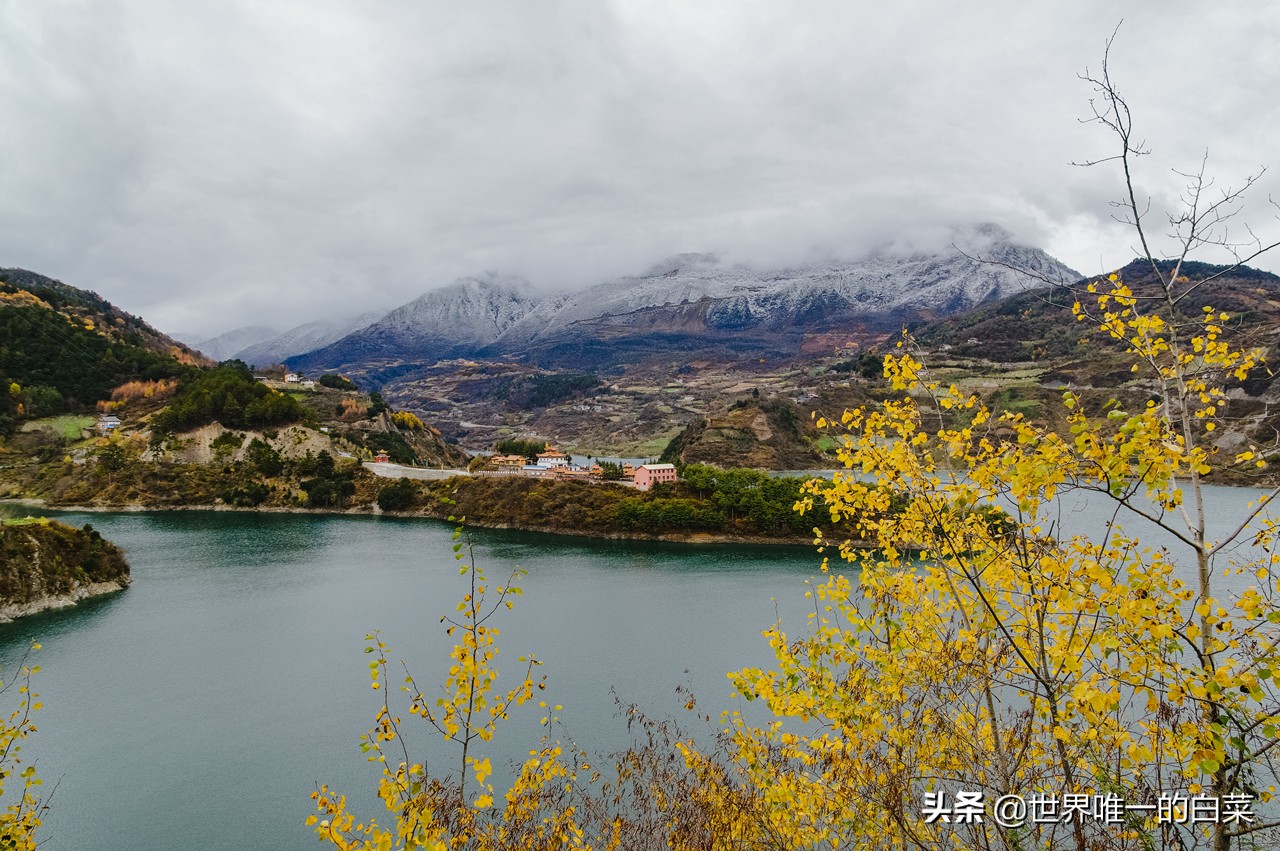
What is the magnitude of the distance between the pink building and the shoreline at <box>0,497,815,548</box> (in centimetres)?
663

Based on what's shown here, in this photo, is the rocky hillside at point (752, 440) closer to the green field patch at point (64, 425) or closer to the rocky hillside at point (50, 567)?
the rocky hillside at point (50, 567)

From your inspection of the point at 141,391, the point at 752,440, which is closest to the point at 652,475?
the point at 752,440

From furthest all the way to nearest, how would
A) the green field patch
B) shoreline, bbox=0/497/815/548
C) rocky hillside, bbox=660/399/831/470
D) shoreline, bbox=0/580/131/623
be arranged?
rocky hillside, bbox=660/399/831/470
the green field patch
shoreline, bbox=0/497/815/548
shoreline, bbox=0/580/131/623

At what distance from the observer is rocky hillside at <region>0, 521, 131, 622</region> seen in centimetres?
2833

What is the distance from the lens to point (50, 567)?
30.1 meters

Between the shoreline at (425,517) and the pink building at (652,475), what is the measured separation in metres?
6.63

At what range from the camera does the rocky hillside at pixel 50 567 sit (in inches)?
1115

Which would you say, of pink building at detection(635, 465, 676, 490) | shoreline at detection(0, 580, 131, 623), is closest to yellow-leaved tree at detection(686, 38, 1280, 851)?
shoreline at detection(0, 580, 131, 623)

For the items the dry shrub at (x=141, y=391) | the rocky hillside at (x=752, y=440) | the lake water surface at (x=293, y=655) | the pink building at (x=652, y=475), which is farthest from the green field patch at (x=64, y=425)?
the rocky hillside at (x=752, y=440)

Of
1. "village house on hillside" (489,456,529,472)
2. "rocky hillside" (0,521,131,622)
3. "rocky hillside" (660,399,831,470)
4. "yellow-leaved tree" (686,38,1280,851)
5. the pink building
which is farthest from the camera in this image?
"rocky hillside" (660,399,831,470)

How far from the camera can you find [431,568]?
39.2 meters

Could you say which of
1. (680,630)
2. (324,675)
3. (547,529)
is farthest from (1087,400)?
(324,675)

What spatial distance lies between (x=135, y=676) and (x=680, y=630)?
1892 centimetres

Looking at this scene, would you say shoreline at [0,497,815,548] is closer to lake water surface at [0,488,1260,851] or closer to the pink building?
lake water surface at [0,488,1260,851]
